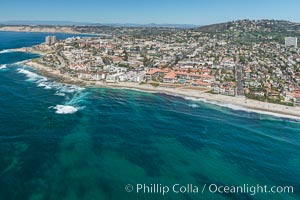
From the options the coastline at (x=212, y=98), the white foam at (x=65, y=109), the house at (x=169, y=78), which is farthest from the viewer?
the house at (x=169, y=78)

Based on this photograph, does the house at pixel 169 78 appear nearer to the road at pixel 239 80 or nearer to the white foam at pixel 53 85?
the road at pixel 239 80

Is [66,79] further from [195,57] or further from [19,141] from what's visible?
[195,57]

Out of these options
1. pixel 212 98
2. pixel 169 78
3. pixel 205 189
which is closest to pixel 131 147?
pixel 205 189

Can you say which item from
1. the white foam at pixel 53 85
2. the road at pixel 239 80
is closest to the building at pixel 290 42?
the road at pixel 239 80

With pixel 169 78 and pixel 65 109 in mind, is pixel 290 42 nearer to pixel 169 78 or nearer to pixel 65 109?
pixel 169 78

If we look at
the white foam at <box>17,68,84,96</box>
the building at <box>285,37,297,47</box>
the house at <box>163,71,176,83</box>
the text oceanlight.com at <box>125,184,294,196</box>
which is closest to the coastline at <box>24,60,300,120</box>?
the white foam at <box>17,68,84,96</box>
